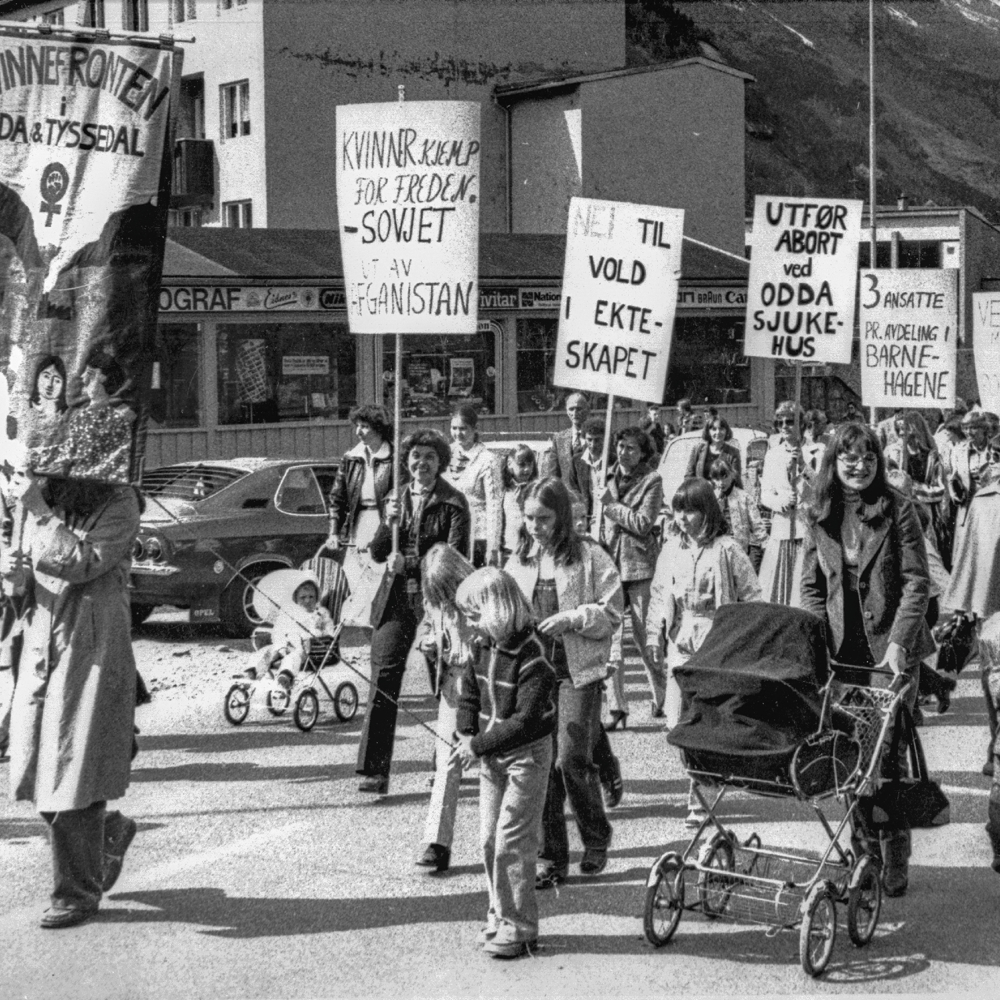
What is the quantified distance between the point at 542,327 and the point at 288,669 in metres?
20.5

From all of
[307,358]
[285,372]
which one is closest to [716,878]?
[285,372]

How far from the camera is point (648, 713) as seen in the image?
11.6 m

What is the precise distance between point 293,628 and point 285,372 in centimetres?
1697

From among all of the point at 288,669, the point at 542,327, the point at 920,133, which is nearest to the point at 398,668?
the point at 288,669

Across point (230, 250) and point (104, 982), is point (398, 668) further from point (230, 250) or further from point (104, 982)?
point (230, 250)

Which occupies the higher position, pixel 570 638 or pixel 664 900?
pixel 570 638

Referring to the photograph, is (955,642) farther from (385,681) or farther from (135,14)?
(135,14)

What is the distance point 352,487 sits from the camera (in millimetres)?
10570

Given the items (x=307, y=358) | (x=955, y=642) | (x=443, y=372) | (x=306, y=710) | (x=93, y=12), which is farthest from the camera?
(x=93, y=12)

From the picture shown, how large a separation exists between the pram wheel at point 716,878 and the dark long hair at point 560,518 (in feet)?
4.43

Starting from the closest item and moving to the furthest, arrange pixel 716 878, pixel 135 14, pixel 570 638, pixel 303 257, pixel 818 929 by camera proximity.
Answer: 1. pixel 818 929
2. pixel 716 878
3. pixel 570 638
4. pixel 303 257
5. pixel 135 14

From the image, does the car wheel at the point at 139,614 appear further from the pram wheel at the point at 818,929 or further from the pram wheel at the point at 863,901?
the pram wheel at the point at 818,929

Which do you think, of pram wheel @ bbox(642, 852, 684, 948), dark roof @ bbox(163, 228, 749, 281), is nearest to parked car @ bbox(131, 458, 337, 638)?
pram wheel @ bbox(642, 852, 684, 948)

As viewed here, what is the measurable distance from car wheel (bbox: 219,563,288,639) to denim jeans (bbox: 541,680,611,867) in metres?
7.67
